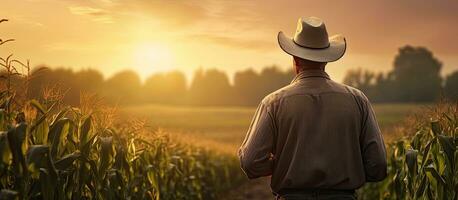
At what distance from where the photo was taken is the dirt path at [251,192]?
15658 mm

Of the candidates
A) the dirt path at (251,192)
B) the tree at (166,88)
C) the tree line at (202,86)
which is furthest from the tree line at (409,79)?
the dirt path at (251,192)

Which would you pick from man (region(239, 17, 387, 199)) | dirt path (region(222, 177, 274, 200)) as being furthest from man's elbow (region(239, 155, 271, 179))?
dirt path (region(222, 177, 274, 200))

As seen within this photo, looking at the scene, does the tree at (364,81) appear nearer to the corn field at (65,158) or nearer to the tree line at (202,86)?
the tree line at (202,86)

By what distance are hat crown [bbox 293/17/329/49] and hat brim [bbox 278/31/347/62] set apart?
3 cm

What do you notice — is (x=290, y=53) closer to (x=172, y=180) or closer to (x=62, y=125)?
(x=62, y=125)

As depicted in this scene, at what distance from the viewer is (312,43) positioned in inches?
199

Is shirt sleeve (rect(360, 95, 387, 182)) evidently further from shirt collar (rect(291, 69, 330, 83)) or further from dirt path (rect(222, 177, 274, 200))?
dirt path (rect(222, 177, 274, 200))

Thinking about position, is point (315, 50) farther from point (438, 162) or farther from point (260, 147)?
point (438, 162)

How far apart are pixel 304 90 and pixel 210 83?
317 ft

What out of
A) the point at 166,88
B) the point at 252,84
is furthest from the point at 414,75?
the point at 166,88

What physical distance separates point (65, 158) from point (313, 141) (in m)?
1.95

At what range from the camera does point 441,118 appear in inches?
296

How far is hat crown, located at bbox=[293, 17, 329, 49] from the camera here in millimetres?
5074

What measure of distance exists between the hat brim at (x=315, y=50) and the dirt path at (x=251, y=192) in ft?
33.5
